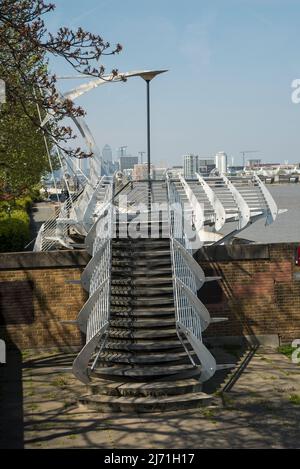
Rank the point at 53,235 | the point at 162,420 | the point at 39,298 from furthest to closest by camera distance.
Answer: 1. the point at 53,235
2. the point at 39,298
3. the point at 162,420

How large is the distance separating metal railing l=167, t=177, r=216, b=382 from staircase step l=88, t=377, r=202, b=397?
0.56m

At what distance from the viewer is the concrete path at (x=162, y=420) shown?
11859 mm

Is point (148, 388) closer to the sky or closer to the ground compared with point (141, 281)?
closer to the ground

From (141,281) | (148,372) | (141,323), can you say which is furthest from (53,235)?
(148,372)

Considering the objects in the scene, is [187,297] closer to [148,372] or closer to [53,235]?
[148,372]

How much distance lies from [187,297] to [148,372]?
211 centimetres

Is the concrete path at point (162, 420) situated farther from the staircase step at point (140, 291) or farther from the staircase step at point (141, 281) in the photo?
the staircase step at point (141, 281)

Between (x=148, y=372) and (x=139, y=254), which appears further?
(x=139, y=254)

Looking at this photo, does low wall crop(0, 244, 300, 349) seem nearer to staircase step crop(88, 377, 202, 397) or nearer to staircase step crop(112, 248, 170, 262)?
staircase step crop(112, 248, 170, 262)

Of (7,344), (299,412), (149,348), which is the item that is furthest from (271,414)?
(7,344)

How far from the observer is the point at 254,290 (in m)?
19.4

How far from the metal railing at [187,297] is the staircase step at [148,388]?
0.56 metres

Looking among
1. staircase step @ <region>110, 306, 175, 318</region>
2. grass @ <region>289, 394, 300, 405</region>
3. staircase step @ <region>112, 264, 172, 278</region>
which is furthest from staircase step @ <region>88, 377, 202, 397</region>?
staircase step @ <region>112, 264, 172, 278</region>
